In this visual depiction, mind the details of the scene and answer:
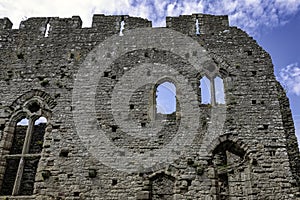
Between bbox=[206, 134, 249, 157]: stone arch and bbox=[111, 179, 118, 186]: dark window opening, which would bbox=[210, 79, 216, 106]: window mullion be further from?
bbox=[111, 179, 118, 186]: dark window opening

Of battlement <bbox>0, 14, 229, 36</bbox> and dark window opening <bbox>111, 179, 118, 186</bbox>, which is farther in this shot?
battlement <bbox>0, 14, 229, 36</bbox>

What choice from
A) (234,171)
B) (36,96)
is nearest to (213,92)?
(234,171)

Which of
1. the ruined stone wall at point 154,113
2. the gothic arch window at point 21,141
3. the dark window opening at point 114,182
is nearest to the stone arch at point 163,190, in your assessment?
the ruined stone wall at point 154,113

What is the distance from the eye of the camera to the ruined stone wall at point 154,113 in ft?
27.6

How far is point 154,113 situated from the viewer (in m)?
9.57

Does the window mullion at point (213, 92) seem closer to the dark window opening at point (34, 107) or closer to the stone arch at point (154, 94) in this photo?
the stone arch at point (154, 94)

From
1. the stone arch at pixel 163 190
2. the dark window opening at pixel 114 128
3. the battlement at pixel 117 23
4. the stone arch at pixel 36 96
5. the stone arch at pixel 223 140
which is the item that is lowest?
the stone arch at pixel 163 190

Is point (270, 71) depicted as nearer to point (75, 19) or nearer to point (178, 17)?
point (178, 17)

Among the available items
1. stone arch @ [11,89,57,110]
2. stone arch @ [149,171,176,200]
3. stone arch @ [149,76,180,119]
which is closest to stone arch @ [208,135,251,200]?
stone arch @ [149,76,180,119]

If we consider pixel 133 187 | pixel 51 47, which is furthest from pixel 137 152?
pixel 51 47

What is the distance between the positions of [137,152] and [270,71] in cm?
475

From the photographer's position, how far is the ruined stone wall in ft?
27.6

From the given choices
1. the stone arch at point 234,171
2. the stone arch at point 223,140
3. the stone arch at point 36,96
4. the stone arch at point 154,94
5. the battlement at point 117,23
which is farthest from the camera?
the battlement at point 117,23

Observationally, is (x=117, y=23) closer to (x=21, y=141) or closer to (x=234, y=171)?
(x=21, y=141)
